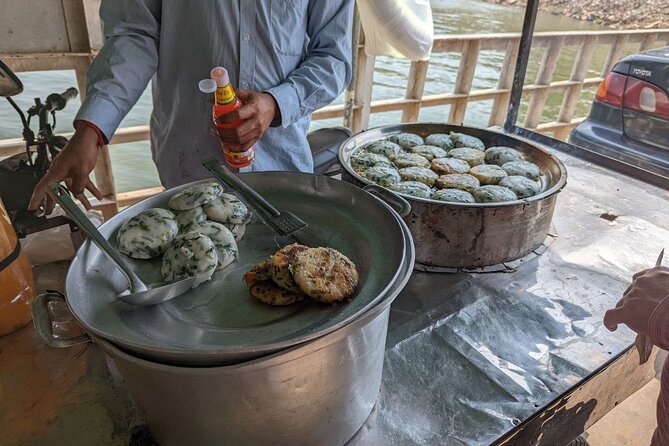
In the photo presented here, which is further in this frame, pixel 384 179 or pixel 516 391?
pixel 384 179

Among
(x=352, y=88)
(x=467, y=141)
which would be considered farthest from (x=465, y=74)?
(x=467, y=141)

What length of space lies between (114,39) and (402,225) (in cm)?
114

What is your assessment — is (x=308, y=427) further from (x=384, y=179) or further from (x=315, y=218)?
(x=384, y=179)

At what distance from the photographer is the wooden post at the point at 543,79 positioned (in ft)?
18.8

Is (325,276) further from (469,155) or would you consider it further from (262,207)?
(469,155)

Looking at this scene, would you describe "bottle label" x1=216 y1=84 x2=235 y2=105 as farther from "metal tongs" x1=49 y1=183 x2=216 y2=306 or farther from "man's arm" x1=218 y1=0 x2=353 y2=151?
"metal tongs" x1=49 y1=183 x2=216 y2=306

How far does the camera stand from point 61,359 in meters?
1.16

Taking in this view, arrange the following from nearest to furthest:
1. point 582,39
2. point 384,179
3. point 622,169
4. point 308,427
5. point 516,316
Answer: point 308,427
point 516,316
point 384,179
point 622,169
point 582,39

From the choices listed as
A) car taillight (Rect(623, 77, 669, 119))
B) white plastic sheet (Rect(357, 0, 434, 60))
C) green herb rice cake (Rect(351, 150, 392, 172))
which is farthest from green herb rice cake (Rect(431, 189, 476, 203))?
car taillight (Rect(623, 77, 669, 119))

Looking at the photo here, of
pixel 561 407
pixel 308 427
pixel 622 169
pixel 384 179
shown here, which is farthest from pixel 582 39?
pixel 308 427

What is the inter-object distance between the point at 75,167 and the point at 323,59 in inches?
34.6

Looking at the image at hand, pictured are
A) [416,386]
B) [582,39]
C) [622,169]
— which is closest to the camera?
[416,386]

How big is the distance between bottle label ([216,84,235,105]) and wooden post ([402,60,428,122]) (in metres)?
4.12

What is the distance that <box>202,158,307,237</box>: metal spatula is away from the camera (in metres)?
1.08
